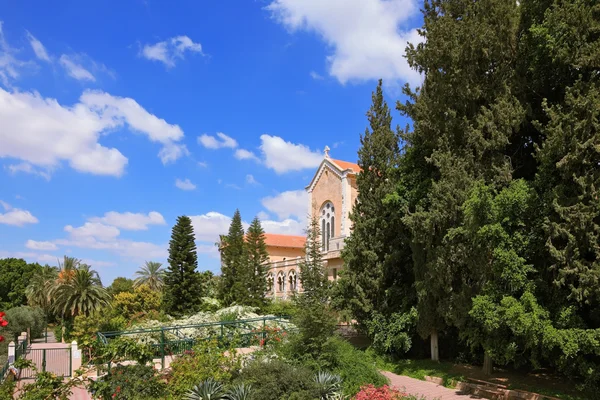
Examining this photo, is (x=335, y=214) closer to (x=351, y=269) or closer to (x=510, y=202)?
(x=351, y=269)

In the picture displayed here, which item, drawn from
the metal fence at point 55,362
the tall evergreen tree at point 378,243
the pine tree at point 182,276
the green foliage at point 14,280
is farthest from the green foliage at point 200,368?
the green foliage at point 14,280

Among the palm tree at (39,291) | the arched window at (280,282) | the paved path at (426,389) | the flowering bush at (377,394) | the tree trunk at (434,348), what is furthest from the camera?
the palm tree at (39,291)

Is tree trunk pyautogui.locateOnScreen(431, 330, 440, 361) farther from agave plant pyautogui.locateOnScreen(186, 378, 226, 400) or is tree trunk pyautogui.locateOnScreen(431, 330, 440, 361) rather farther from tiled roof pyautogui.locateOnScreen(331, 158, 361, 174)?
tiled roof pyautogui.locateOnScreen(331, 158, 361, 174)

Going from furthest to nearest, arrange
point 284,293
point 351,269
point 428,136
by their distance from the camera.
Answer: point 284,293
point 351,269
point 428,136

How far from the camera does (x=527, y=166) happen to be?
1484cm

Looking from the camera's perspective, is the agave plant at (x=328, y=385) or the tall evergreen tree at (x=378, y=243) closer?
the agave plant at (x=328, y=385)

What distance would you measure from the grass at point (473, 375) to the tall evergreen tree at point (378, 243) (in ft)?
6.22

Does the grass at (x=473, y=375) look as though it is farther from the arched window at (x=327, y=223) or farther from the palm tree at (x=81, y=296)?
the palm tree at (x=81, y=296)

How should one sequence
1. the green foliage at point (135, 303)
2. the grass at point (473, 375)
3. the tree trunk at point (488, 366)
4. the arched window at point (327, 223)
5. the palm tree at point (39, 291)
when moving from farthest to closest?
the palm tree at point (39, 291) < the arched window at point (327, 223) < the green foliage at point (135, 303) < the tree trunk at point (488, 366) < the grass at point (473, 375)

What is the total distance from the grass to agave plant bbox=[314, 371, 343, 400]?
5.06 m

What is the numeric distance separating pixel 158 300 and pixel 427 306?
24633 millimetres

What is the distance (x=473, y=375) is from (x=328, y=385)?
6.44 metres

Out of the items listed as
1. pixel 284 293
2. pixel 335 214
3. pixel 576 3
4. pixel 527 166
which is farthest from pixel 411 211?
pixel 284 293

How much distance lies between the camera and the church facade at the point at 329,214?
3128 cm
